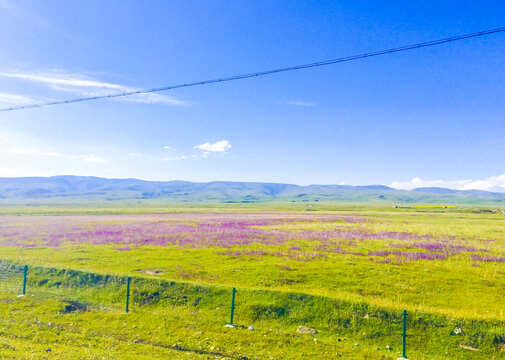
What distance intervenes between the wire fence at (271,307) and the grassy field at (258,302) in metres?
0.09

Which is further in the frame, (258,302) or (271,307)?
(258,302)

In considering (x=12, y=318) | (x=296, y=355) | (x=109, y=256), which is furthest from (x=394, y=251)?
(x=12, y=318)

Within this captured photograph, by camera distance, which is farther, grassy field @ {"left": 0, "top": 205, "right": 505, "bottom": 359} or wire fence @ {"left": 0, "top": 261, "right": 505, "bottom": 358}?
wire fence @ {"left": 0, "top": 261, "right": 505, "bottom": 358}

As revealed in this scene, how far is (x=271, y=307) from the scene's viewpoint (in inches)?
881

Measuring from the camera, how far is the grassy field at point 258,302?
1703 cm

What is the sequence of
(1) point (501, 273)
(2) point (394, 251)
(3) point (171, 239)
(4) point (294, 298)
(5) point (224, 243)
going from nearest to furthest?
(4) point (294, 298)
(1) point (501, 273)
(2) point (394, 251)
(5) point (224, 243)
(3) point (171, 239)

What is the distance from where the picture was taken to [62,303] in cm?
2314

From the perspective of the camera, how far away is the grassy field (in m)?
17.0

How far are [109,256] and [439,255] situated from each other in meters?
41.4

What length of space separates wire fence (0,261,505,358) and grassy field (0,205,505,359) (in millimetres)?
86

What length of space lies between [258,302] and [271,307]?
112 cm

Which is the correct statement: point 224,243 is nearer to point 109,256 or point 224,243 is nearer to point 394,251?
point 109,256

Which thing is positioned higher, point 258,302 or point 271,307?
point 258,302

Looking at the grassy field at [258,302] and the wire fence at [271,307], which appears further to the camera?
the wire fence at [271,307]
